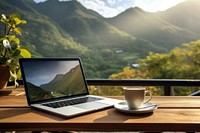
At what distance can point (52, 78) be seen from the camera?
1.30m

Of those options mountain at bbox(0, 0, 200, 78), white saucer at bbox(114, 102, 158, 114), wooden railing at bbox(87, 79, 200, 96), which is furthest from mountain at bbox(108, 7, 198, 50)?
white saucer at bbox(114, 102, 158, 114)

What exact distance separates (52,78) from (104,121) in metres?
0.52

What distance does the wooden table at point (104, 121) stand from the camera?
0.87m

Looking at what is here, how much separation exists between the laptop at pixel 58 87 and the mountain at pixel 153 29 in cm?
1205

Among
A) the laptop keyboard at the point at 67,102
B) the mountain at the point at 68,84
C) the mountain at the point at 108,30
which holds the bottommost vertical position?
the laptop keyboard at the point at 67,102

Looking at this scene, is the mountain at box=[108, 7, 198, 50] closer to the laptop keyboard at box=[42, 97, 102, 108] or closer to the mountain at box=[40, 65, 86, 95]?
the mountain at box=[40, 65, 86, 95]

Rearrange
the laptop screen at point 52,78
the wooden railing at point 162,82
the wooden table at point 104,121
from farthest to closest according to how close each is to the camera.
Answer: the wooden railing at point 162,82, the laptop screen at point 52,78, the wooden table at point 104,121

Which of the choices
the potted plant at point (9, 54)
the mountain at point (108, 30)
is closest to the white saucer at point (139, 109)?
the potted plant at point (9, 54)

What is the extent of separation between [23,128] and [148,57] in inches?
432

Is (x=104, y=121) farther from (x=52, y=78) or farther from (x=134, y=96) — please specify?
(x=52, y=78)

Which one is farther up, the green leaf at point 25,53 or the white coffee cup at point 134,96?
the green leaf at point 25,53

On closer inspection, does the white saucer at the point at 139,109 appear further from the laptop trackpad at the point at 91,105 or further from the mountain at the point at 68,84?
the mountain at the point at 68,84

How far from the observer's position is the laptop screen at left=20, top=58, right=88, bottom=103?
120 cm

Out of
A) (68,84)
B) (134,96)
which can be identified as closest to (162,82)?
(68,84)
